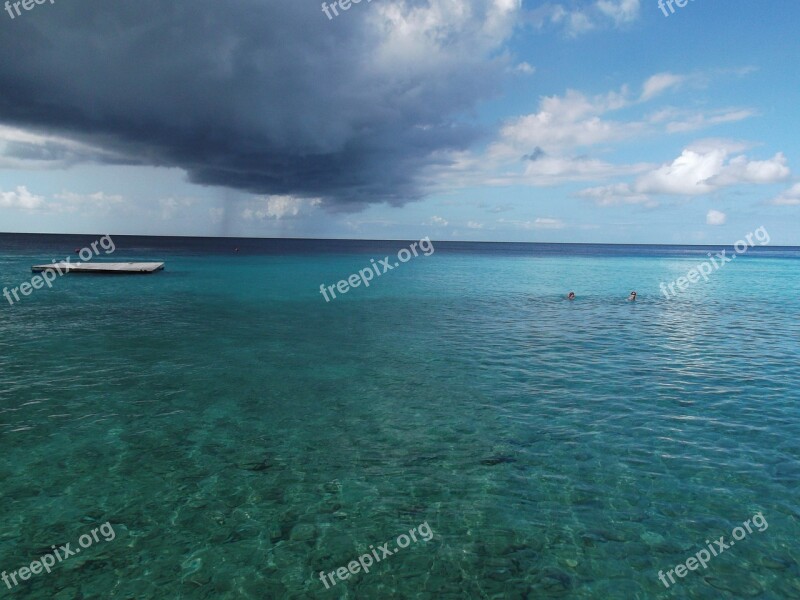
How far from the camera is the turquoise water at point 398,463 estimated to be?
10.4 m

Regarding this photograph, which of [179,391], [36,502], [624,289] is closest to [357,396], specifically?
[179,391]

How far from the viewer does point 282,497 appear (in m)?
13.0

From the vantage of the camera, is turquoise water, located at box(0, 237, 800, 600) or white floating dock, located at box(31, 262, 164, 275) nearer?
turquoise water, located at box(0, 237, 800, 600)

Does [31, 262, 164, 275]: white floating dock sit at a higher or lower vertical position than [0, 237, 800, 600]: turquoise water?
higher

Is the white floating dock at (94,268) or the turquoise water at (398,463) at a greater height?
the white floating dock at (94,268)

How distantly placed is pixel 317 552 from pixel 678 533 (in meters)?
9.09

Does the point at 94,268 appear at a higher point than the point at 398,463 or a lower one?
higher

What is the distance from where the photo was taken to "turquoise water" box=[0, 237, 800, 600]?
1038 centimetres

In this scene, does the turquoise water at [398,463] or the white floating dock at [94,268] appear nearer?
the turquoise water at [398,463]

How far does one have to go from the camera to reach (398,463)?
1487 centimetres

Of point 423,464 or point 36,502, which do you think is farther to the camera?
point 423,464

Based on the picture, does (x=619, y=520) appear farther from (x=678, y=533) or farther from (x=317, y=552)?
(x=317, y=552)

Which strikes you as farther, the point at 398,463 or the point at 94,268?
the point at 94,268

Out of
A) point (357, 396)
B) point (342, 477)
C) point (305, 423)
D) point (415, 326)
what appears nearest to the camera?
point (342, 477)
